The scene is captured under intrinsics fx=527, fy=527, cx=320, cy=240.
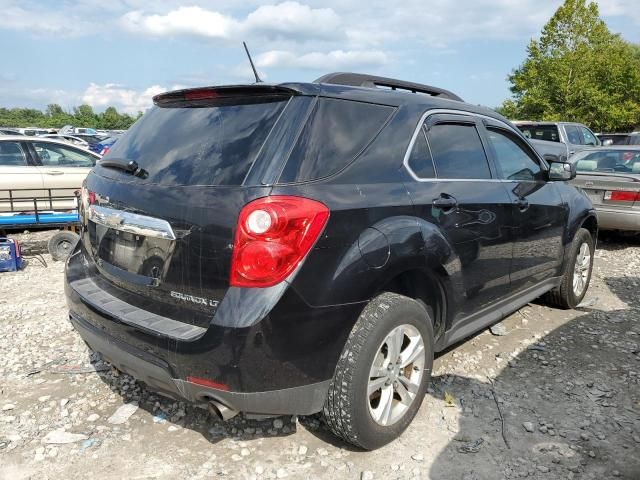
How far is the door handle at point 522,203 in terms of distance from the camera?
147 inches

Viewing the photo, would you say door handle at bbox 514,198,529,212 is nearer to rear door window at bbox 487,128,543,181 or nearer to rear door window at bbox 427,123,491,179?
rear door window at bbox 487,128,543,181

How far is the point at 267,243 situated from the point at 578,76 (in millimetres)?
30482

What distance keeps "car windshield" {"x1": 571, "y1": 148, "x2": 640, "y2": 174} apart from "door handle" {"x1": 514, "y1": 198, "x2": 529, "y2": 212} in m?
5.15

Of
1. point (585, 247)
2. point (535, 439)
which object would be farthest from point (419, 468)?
point (585, 247)

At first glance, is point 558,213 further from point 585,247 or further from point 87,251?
point 87,251

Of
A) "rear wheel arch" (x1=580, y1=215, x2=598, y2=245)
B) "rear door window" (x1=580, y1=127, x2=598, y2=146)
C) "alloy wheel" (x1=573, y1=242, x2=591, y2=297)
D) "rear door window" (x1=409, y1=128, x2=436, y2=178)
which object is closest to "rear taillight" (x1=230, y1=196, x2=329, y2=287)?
"rear door window" (x1=409, y1=128, x2=436, y2=178)

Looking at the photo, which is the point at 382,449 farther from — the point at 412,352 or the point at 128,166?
the point at 128,166

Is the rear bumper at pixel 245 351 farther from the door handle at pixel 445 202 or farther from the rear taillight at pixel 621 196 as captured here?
the rear taillight at pixel 621 196

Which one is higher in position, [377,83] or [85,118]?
[85,118]

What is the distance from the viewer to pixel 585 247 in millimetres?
5066

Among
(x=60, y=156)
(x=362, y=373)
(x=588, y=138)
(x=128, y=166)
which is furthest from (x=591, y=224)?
(x=588, y=138)

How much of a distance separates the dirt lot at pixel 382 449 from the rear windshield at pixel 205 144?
1426mm

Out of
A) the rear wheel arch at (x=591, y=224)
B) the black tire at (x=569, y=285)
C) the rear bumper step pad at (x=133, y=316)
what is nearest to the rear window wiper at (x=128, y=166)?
the rear bumper step pad at (x=133, y=316)

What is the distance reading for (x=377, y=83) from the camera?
3312mm
